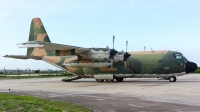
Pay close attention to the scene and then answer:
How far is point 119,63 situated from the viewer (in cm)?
3012

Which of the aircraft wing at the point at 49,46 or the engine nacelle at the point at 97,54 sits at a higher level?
the aircraft wing at the point at 49,46

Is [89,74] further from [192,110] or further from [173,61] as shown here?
[192,110]

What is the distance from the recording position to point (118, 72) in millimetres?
30078

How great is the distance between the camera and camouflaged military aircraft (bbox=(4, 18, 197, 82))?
1104 inches

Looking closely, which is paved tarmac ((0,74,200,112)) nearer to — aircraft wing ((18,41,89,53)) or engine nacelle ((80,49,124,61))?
aircraft wing ((18,41,89,53))

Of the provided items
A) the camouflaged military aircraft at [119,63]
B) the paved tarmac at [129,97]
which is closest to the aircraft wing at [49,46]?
the camouflaged military aircraft at [119,63]

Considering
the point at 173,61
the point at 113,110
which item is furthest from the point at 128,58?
the point at 113,110

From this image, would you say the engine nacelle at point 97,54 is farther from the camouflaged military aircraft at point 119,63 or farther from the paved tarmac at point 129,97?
the paved tarmac at point 129,97

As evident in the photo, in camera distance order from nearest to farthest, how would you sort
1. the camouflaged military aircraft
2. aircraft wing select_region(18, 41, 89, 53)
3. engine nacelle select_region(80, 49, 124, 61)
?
aircraft wing select_region(18, 41, 89, 53)
the camouflaged military aircraft
engine nacelle select_region(80, 49, 124, 61)

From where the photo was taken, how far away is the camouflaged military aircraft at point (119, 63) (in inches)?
1104

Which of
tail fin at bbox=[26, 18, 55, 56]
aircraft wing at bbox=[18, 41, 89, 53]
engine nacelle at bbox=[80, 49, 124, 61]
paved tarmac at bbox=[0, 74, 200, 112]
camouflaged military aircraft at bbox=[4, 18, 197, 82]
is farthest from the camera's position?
tail fin at bbox=[26, 18, 55, 56]

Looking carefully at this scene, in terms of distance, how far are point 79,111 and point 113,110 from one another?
4.61 feet

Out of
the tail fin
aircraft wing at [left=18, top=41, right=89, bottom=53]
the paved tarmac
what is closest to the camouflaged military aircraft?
aircraft wing at [left=18, top=41, right=89, bottom=53]

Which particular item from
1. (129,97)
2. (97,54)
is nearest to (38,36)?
(97,54)
